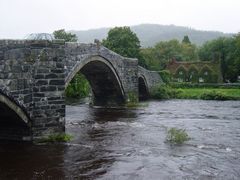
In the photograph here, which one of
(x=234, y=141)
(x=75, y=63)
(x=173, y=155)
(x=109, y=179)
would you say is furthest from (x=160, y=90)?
(x=109, y=179)

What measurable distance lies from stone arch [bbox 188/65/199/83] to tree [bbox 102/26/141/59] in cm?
1664

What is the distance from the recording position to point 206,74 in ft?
231

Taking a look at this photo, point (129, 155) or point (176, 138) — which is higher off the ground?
point (176, 138)

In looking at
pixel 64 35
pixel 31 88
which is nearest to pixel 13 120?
pixel 31 88

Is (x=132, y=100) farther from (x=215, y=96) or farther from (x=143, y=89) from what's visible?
(x=215, y=96)

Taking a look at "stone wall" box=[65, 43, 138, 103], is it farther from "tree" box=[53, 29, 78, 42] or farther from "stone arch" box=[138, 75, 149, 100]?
"tree" box=[53, 29, 78, 42]

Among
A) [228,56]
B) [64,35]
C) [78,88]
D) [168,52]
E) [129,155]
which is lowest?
[129,155]

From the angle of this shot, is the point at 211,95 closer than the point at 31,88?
No

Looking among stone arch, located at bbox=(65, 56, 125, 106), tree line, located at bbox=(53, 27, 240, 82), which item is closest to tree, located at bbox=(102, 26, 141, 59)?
tree line, located at bbox=(53, 27, 240, 82)

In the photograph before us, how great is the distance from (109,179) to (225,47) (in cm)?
6859

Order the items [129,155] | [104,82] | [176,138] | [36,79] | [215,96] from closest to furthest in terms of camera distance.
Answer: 1. [129,155]
2. [36,79]
3. [176,138]
4. [104,82]
5. [215,96]

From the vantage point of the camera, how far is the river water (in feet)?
40.2

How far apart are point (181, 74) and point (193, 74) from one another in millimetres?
2849

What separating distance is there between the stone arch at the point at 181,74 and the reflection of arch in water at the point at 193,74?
1018 mm
